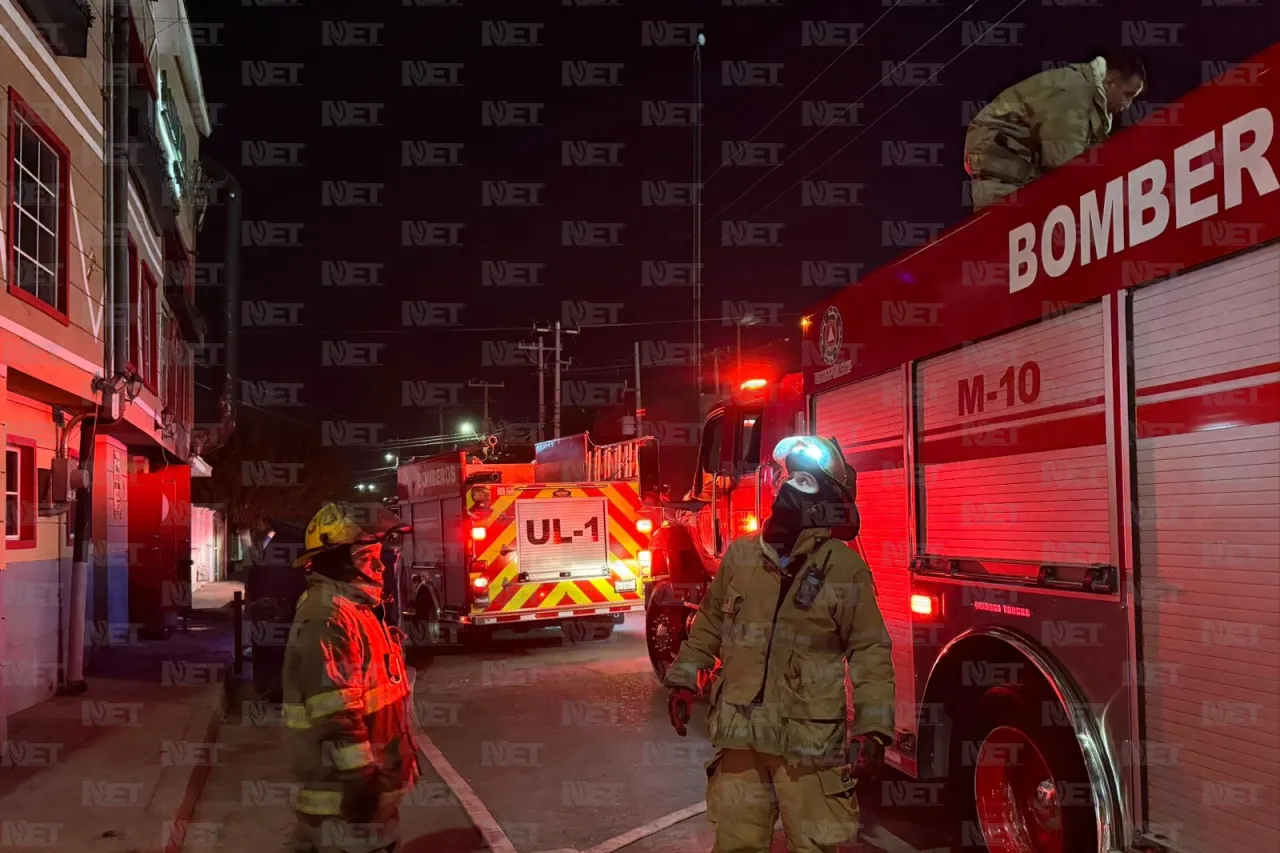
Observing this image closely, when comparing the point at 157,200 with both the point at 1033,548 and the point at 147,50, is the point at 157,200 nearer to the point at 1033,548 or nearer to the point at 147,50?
the point at 147,50

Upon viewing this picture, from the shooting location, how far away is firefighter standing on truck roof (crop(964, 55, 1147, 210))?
4695 millimetres

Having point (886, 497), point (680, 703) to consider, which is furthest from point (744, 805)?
point (886, 497)

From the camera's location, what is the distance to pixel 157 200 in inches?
499

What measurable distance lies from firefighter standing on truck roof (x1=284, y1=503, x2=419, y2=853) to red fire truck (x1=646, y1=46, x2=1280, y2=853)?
7.57 feet

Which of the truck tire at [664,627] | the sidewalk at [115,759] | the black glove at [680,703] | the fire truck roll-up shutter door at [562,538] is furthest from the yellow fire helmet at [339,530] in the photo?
the fire truck roll-up shutter door at [562,538]

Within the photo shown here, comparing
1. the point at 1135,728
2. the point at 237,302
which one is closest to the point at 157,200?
the point at 237,302

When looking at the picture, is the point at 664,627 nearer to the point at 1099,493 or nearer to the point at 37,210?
the point at 1099,493

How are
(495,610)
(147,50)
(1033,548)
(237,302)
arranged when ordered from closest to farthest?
(1033,548), (495,610), (147,50), (237,302)

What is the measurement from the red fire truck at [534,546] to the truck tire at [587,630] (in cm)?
1

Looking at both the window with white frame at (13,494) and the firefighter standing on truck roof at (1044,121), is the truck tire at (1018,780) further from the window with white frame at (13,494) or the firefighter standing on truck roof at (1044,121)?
the window with white frame at (13,494)

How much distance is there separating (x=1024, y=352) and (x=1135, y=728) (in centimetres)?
144

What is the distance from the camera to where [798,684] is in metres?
3.12

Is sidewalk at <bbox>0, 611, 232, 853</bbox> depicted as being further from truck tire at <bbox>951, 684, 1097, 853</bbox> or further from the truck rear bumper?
truck tire at <bbox>951, 684, 1097, 853</bbox>

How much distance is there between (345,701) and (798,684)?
1.41 m
